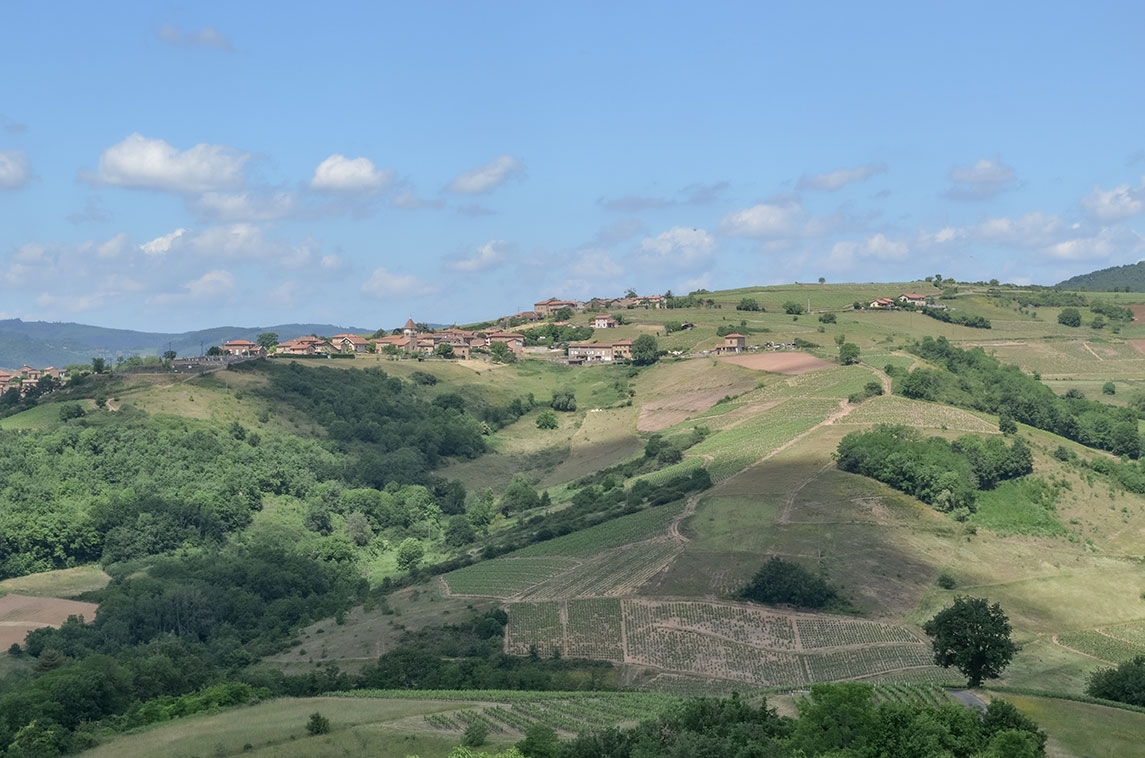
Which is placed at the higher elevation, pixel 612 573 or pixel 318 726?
pixel 612 573

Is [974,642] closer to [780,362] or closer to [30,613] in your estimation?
[30,613]

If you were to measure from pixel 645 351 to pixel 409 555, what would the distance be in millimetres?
79763

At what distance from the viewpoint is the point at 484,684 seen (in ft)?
235

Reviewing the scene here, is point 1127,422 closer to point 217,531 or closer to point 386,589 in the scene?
point 386,589

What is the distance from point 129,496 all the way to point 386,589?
3666 centimetres

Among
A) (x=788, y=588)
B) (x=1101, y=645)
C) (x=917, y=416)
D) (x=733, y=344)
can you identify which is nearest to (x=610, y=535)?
(x=788, y=588)

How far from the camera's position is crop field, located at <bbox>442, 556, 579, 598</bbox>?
94.2m

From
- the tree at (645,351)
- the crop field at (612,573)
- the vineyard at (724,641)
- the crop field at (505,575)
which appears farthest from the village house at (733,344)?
the vineyard at (724,641)

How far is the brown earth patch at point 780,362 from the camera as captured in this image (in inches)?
6122

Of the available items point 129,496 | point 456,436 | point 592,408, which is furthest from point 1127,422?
point 129,496

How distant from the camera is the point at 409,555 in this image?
117 m

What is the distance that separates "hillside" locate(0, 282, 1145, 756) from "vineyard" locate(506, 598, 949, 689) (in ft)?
0.78

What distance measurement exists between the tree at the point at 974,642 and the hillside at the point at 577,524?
2987 mm

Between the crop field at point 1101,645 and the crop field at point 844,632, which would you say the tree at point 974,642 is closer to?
the crop field at point 844,632
